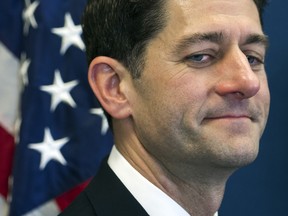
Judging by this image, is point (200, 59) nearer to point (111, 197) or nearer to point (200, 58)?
point (200, 58)

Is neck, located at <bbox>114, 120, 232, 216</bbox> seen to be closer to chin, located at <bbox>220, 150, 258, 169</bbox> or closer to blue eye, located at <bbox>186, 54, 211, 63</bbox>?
chin, located at <bbox>220, 150, 258, 169</bbox>

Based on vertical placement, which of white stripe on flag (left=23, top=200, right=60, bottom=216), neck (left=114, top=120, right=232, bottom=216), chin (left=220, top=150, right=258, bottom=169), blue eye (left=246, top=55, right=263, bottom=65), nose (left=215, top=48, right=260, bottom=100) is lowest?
white stripe on flag (left=23, top=200, right=60, bottom=216)

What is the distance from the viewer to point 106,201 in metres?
1.00

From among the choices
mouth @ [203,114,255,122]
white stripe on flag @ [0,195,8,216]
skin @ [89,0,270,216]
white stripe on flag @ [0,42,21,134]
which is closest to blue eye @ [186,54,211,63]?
skin @ [89,0,270,216]

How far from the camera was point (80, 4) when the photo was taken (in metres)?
1.49

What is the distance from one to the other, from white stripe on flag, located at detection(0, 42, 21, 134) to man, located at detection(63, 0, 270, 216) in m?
0.46

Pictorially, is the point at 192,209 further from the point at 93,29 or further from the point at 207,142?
the point at 93,29

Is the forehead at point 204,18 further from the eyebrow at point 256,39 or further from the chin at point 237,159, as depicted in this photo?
the chin at point 237,159

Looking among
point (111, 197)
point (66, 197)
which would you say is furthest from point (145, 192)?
point (66, 197)

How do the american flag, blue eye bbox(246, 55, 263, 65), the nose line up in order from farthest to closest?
1. the american flag
2. blue eye bbox(246, 55, 263, 65)
3. the nose

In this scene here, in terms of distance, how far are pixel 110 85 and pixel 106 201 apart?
0.81 feet

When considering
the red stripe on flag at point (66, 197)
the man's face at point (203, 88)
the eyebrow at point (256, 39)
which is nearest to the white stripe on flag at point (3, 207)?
the red stripe on flag at point (66, 197)

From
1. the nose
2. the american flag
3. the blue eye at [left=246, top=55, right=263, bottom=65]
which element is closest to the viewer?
the nose

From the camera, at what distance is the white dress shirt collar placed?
103cm
